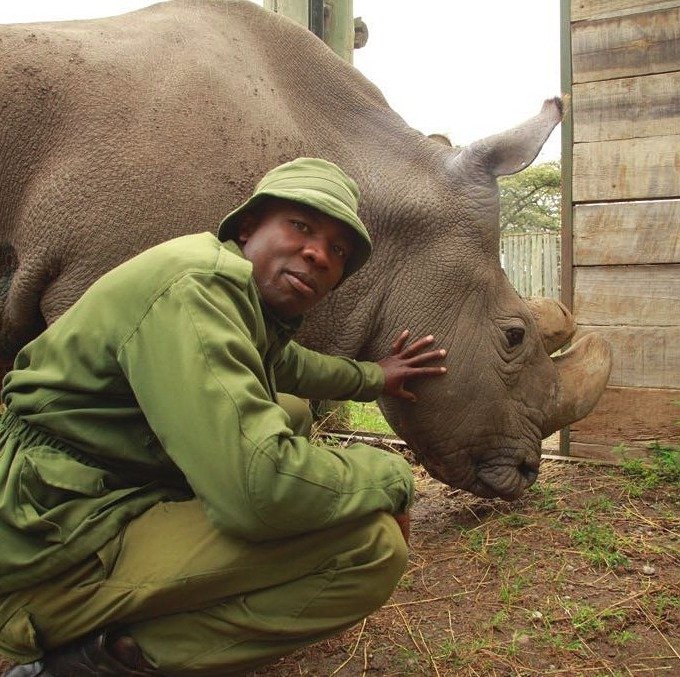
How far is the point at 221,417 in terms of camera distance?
200 cm

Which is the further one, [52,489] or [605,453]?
[605,453]

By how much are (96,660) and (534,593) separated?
2.00 metres

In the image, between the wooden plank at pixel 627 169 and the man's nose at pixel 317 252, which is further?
the wooden plank at pixel 627 169

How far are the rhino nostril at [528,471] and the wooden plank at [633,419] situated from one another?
1414mm

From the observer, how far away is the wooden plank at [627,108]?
17.4 ft

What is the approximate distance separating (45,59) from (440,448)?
251 cm

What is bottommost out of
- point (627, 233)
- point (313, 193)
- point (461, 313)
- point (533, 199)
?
point (533, 199)

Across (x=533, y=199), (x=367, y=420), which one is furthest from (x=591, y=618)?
(x=533, y=199)

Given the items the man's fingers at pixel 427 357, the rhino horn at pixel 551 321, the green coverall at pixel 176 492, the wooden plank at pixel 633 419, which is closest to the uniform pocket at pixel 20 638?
the green coverall at pixel 176 492

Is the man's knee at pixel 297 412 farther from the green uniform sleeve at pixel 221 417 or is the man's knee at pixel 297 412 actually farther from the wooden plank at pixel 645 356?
the wooden plank at pixel 645 356

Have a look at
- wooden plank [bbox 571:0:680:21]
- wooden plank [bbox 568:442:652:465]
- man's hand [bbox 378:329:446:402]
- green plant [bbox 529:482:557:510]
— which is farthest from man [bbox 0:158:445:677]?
wooden plank [bbox 571:0:680:21]

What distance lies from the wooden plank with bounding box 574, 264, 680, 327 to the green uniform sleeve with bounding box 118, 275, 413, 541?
379 centimetres

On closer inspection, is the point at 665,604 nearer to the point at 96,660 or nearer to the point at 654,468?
the point at 654,468

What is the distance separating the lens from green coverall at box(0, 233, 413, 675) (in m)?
2.05
